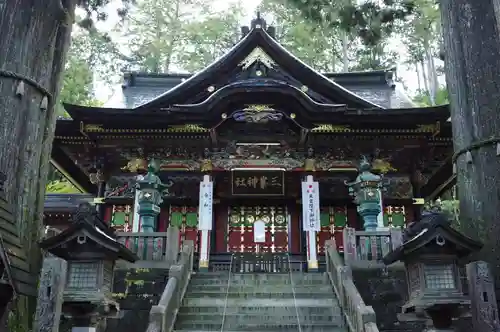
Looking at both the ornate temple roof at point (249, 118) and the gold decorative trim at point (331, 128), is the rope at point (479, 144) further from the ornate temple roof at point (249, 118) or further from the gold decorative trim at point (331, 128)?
the gold decorative trim at point (331, 128)

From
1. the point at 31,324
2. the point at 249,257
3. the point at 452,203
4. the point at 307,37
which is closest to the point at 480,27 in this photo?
the point at 249,257

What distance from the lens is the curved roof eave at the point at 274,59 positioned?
13.5 metres

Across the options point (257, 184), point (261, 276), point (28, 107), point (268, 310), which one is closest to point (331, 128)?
point (257, 184)

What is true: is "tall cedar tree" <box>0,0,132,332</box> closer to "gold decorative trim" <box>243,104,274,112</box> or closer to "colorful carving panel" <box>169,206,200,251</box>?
"gold decorative trim" <box>243,104,274,112</box>

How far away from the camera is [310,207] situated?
1262 cm

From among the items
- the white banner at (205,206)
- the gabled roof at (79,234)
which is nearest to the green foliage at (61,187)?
the white banner at (205,206)

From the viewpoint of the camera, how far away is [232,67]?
14.1 metres

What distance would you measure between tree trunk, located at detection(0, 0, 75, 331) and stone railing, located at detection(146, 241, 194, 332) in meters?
1.62

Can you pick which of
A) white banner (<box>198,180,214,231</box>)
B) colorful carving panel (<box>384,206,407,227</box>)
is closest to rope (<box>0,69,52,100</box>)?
white banner (<box>198,180,214,231</box>)

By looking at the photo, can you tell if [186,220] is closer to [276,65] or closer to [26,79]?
[276,65]

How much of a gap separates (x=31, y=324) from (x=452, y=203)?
A: 1775 centimetres

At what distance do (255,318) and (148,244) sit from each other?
2.69m

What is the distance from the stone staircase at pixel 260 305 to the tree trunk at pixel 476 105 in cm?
265

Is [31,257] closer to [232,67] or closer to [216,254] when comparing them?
[216,254]
